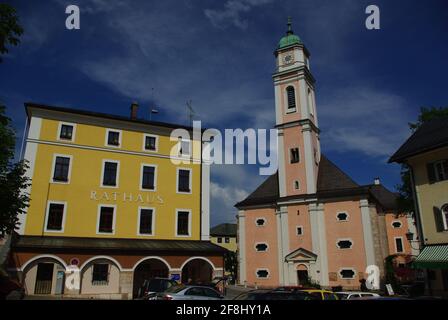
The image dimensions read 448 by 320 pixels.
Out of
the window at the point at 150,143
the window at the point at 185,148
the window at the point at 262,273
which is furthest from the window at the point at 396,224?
the window at the point at 150,143

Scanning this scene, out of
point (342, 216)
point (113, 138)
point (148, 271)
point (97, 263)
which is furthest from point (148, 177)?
point (342, 216)

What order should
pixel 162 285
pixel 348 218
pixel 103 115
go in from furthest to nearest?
pixel 348 218
pixel 103 115
pixel 162 285

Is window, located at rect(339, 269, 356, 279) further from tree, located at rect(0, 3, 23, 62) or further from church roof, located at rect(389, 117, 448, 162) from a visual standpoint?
tree, located at rect(0, 3, 23, 62)

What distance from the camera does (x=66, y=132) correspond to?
28.6m

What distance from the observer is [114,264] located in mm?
25719

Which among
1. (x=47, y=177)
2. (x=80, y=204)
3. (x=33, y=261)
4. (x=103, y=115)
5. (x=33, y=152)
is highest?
(x=103, y=115)

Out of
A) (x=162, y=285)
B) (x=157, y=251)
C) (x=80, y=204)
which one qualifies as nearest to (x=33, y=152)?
(x=80, y=204)

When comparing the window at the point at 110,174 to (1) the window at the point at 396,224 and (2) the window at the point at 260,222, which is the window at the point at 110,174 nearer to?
(2) the window at the point at 260,222

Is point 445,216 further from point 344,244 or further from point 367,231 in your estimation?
point 344,244

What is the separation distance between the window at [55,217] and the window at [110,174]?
148 inches

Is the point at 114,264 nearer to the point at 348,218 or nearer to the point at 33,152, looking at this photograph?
the point at 33,152

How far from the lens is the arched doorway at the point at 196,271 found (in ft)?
99.2

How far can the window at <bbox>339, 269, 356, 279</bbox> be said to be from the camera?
3591 centimetres

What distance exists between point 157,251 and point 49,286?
7.50 meters
